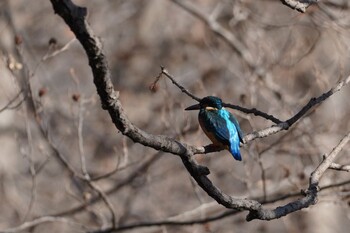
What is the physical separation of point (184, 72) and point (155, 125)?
2.84 ft

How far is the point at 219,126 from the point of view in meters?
2.79

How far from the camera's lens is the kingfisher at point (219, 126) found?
9.12 feet

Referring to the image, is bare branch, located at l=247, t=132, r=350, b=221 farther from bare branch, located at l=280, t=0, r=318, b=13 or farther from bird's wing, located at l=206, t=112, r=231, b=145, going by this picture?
bare branch, located at l=280, t=0, r=318, b=13

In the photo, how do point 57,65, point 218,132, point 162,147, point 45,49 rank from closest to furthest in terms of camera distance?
point 162,147
point 218,132
point 45,49
point 57,65

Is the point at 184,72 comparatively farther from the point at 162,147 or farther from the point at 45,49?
the point at 162,147

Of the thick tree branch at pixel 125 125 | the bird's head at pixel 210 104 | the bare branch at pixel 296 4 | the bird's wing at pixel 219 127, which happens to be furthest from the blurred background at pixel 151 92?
the thick tree branch at pixel 125 125

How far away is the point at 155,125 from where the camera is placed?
8797mm

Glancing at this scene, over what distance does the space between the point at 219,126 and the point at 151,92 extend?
555 cm

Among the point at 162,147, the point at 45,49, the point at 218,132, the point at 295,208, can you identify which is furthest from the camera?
the point at 45,49

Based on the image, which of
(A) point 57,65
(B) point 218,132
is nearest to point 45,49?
(A) point 57,65

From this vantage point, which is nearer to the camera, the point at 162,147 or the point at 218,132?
the point at 162,147

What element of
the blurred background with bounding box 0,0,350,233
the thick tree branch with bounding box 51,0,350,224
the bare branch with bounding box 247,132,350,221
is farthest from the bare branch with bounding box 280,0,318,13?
the blurred background with bounding box 0,0,350,233

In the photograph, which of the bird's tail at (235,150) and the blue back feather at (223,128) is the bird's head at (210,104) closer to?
the blue back feather at (223,128)

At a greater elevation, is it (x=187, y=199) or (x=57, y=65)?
(x=57, y=65)
